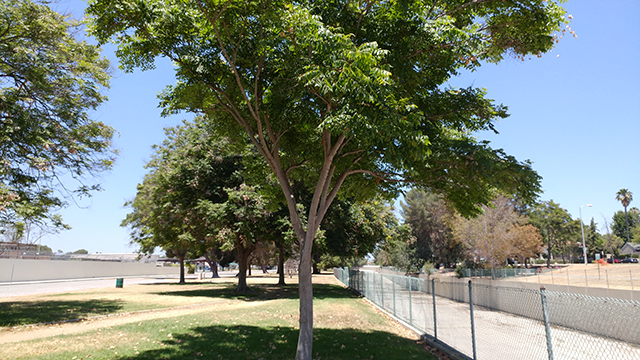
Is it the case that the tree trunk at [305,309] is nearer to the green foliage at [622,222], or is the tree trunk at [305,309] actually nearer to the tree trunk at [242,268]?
the tree trunk at [242,268]

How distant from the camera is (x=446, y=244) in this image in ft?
195

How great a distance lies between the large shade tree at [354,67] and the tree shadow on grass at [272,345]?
1604 millimetres

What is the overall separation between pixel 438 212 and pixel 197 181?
43.8 meters

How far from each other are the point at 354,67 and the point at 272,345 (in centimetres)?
683

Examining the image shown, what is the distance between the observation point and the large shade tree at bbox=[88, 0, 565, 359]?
6.29 meters

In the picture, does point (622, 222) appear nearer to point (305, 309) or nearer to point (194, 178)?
point (194, 178)

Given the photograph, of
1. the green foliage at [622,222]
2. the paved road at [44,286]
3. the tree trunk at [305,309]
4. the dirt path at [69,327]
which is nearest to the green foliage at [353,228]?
the dirt path at [69,327]

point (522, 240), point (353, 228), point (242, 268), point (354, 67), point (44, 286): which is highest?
point (354, 67)

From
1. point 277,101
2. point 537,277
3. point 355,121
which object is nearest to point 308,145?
point 277,101

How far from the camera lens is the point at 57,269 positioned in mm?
42250

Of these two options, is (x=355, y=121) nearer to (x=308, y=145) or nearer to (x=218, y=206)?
(x=308, y=145)

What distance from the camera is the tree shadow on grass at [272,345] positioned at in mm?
7996

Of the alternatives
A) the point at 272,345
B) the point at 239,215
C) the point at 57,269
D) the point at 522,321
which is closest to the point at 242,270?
the point at 239,215

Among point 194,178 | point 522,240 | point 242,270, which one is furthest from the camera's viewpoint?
point 522,240
